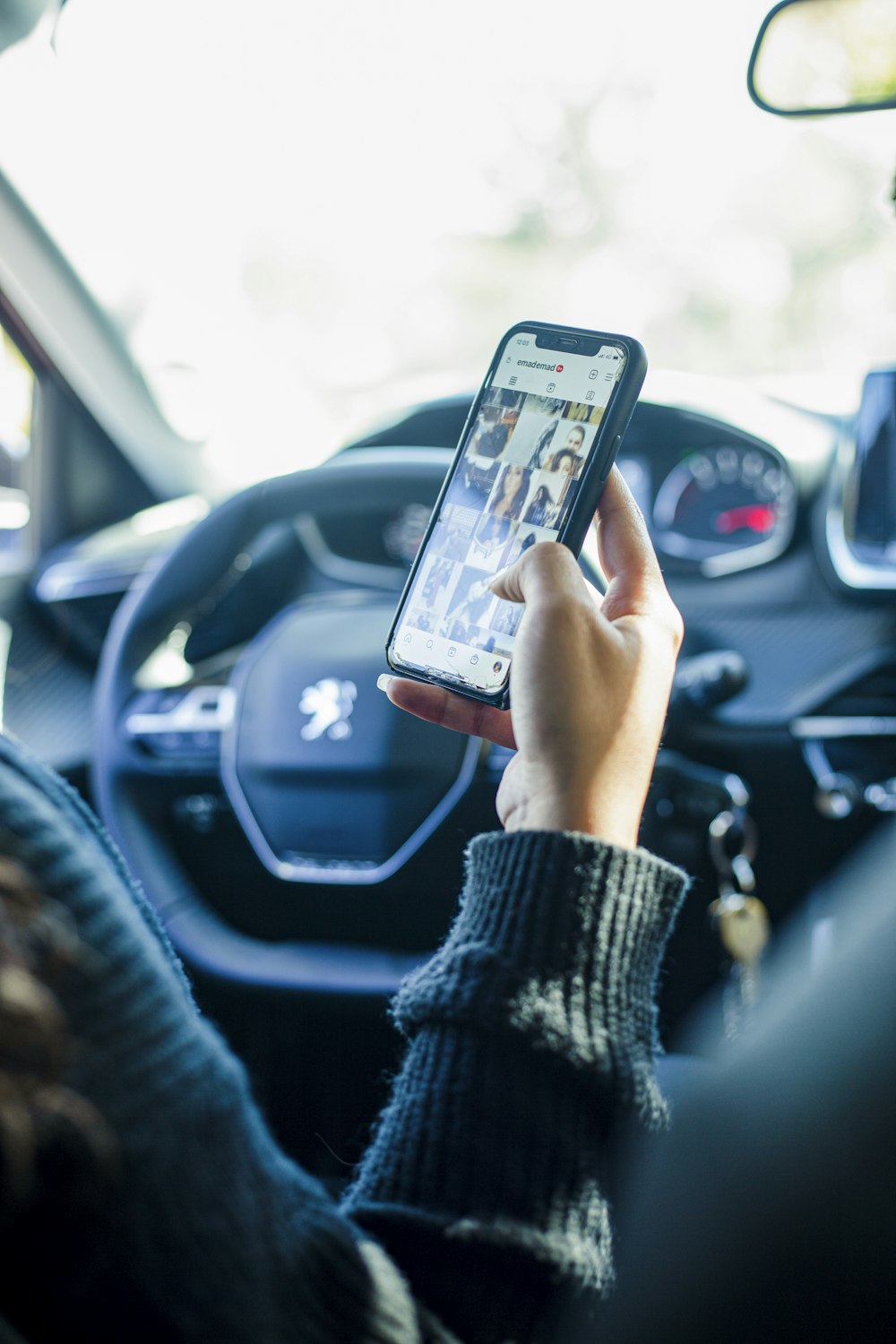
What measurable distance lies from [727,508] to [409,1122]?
1.37 m

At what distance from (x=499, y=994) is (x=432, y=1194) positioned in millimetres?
96

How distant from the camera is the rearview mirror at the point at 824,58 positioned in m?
0.99

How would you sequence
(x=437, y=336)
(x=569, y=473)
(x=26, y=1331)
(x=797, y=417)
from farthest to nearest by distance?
1. (x=437, y=336)
2. (x=797, y=417)
3. (x=569, y=473)
4. (x=26, y=1331)

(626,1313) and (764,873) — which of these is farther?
(764,873)

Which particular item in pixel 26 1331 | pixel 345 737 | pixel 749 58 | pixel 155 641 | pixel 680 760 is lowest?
pixel 680 760

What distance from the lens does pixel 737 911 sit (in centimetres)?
128

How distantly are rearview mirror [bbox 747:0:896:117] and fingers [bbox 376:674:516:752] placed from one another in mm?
571

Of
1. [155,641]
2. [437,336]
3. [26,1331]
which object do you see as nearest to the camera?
[26,1331]

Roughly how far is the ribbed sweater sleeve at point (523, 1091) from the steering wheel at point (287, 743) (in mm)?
635

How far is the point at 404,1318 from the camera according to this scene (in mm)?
508

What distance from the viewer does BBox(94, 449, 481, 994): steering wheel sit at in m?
1.26

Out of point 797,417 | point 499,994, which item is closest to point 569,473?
→ point 499,994

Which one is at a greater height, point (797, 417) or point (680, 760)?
point (797, 417)

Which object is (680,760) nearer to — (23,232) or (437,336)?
(23,232)
